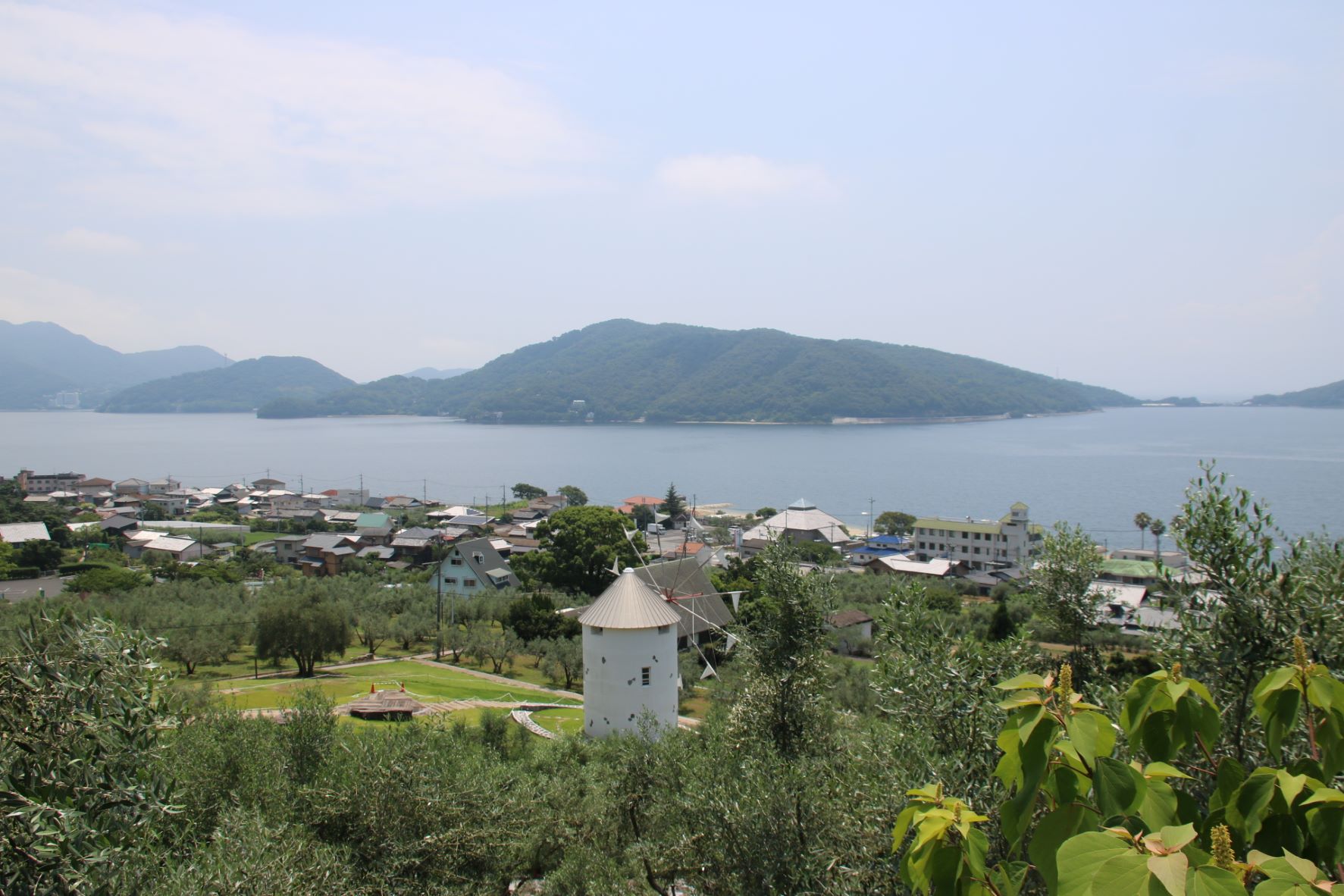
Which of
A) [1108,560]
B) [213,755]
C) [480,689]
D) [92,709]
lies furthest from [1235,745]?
[1108,560]

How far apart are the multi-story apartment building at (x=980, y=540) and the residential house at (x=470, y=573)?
33981 millimetres

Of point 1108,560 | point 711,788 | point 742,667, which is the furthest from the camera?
point 1108,560

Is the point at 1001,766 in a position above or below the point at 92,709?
above

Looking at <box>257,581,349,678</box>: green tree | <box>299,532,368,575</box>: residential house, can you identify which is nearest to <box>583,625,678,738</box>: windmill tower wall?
<box>257,581,349,678</box>: green tree

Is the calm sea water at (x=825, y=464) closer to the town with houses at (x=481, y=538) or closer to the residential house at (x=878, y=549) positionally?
the residential house at (x=878, y=549)

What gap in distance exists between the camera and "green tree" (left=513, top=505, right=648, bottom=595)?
1625 inches

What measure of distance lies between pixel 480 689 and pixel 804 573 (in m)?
16.2

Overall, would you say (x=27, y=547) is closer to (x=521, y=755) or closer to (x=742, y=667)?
(x=521, y=755)

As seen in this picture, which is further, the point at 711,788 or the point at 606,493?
the point at 606,493

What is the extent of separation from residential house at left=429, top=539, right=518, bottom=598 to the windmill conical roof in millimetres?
24272

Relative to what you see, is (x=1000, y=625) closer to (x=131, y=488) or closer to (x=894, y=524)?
(x=894, y=524)

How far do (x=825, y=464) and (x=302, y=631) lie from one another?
352 ft

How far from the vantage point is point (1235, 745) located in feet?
19.1

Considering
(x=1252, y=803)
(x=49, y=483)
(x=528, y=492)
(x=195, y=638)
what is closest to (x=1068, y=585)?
(x=1252, y=803)
